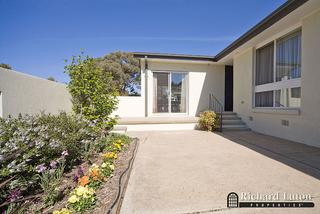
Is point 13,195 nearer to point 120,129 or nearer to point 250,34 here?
point 120,129

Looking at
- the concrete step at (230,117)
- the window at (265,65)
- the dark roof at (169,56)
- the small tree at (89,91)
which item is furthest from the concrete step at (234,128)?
the small tree at (89,91)

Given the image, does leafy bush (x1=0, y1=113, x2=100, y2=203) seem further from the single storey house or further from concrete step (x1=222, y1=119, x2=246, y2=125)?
concrete step (x1=222, y1=119, x2=246, y2=125)

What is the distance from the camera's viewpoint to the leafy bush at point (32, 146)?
2127 millimetres

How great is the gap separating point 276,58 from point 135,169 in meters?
6.37

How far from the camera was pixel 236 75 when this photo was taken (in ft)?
29.5

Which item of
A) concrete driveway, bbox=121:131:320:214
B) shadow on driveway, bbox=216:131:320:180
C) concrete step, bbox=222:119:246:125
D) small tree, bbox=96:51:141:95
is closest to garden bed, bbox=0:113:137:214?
concrete driveway, bbox=121:131:320:214

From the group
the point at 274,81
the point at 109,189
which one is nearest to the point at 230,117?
the point at 274,81

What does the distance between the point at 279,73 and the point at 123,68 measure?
1652 centimetres

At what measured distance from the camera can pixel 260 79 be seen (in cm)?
740

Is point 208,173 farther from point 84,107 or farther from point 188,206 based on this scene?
point 84,107

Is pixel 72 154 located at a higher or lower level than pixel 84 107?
lower

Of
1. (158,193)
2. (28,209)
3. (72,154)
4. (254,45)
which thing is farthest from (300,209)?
(254,45)

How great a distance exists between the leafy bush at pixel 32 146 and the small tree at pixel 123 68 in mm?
15468

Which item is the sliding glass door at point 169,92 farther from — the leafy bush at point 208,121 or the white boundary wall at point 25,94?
the white boundary wall at point 25,94
